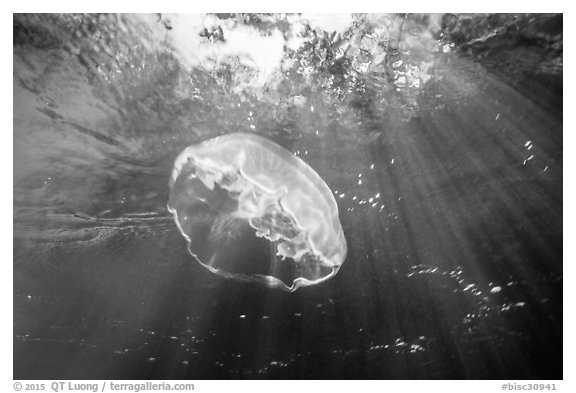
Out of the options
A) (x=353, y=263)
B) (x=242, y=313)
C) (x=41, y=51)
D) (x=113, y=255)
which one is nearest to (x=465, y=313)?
(x=353, y=263)

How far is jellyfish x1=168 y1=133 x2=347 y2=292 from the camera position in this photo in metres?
3.46

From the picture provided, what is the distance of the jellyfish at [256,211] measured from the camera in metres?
3.46

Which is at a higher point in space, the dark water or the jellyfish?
the dark water

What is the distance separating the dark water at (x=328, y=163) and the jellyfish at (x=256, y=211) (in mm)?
1648

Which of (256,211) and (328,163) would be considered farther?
(328,163)

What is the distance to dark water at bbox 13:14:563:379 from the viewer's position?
14.2 feet

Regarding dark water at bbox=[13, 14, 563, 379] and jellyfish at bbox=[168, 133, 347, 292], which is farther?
dark water at bbox=[13, 14, 563, 379]

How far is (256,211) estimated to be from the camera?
3971 mm

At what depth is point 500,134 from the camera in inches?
224

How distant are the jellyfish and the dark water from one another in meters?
1.65

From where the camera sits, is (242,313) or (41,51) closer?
(41,51)

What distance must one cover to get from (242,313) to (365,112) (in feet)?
29.0

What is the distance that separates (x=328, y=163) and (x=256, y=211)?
263 cm

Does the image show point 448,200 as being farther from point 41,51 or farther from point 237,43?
point 41,51
